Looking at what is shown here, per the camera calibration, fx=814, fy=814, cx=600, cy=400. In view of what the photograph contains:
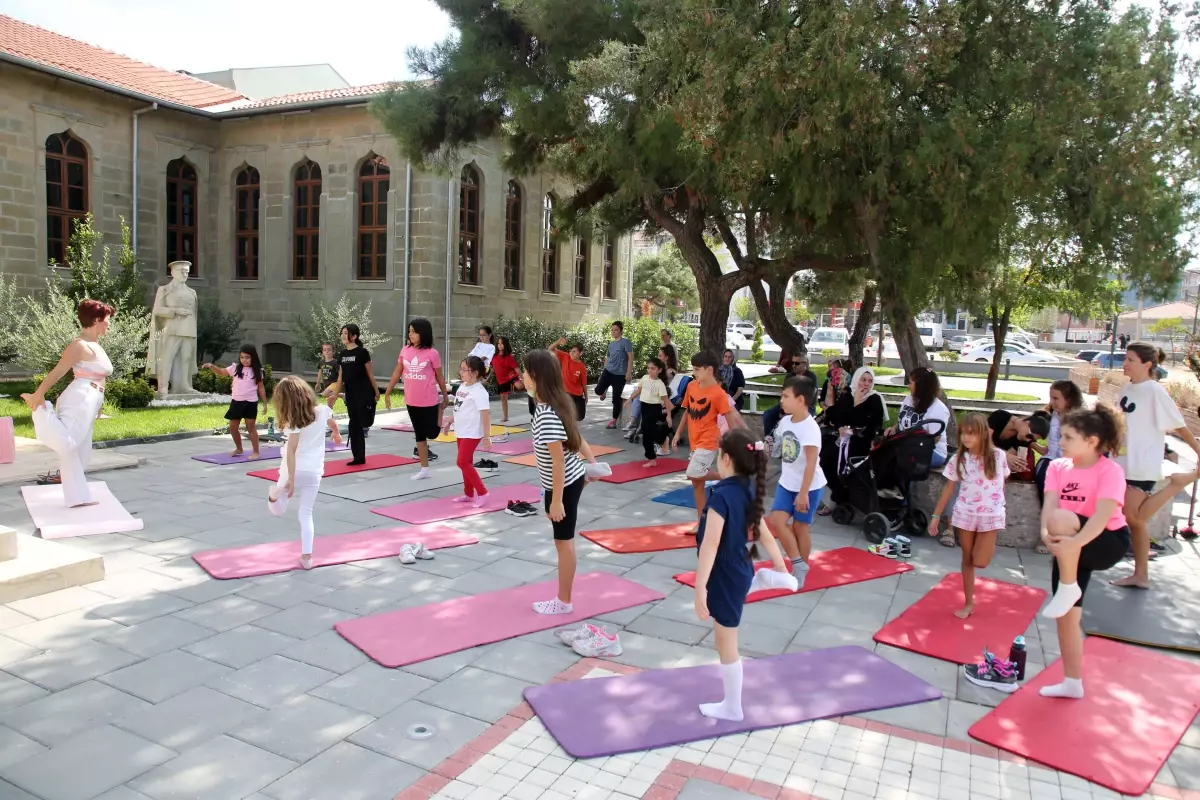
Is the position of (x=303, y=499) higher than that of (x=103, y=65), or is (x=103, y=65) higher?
(x=103, y=65)

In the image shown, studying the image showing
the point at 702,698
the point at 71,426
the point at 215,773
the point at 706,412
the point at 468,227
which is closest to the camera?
the point at 215,773

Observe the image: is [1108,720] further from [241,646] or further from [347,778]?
[241,646]

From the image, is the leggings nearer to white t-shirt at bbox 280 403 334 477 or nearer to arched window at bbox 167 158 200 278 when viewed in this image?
white t-shirt at bbox 280 403 334 477

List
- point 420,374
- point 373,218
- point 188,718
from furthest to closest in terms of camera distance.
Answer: point 373,218 < point 420,374 < point 188,718

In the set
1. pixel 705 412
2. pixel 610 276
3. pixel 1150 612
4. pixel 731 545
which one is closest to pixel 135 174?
pixel 610 276

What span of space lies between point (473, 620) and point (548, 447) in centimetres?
127

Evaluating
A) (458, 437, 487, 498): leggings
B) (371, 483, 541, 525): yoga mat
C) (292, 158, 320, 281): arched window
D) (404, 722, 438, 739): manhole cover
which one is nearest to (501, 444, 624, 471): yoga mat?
(371, 483, 541, 525): yoga mat

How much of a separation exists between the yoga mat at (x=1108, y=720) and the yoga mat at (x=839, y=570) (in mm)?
1763

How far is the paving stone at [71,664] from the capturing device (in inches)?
170

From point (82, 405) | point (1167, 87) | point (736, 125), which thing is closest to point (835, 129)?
point (736, 125)

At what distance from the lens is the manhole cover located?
3.88 metres

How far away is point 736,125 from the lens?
30.9ft

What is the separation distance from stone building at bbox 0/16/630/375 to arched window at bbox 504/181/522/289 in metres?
0.06

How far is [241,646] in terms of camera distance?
4844 mm
